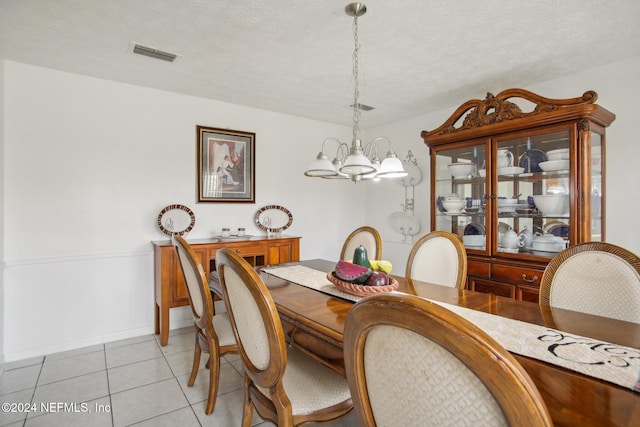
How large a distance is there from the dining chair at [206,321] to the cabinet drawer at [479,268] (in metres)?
2.05

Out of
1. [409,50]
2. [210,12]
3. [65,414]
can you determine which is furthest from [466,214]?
[65,414]

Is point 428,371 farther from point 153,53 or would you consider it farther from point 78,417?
point 153,53

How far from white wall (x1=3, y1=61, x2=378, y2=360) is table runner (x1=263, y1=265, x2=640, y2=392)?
2943 millimetres

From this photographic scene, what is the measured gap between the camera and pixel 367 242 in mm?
2850

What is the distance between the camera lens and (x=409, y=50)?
238 cm

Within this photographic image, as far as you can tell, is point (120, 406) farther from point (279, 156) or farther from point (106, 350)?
point (279, 156)

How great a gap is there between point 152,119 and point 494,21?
2959 mm

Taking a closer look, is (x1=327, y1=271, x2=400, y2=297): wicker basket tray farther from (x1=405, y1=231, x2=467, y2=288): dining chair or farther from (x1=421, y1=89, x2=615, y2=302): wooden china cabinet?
(x1=421, y1=89, x2=615, y2=302): wooden china cabinet

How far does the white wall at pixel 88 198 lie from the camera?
2680 mm

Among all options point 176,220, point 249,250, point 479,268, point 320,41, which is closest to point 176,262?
point 176,220

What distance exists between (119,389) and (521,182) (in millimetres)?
3370

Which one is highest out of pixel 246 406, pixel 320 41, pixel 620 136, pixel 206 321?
pixel 320 41

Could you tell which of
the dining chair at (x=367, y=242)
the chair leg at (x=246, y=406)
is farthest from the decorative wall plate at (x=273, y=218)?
the chair leg at (x=246, y=406)

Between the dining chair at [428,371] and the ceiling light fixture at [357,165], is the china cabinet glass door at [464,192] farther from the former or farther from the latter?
the dining chair at [428,371]
